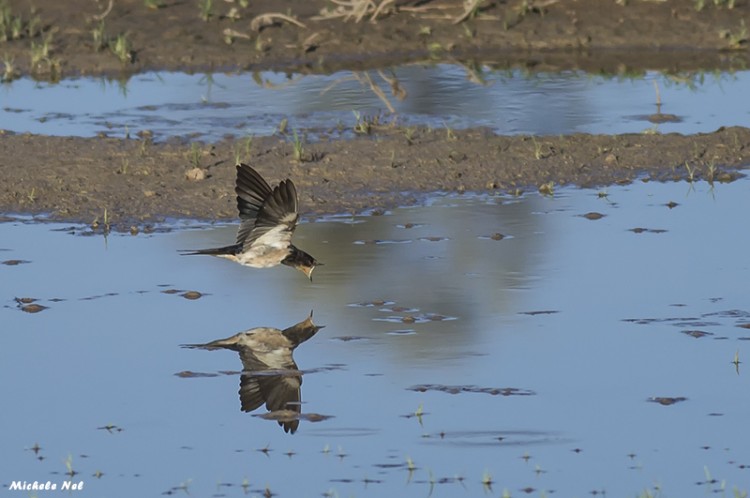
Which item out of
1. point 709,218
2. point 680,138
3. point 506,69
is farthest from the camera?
point 506,69

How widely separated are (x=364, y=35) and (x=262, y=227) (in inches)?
337

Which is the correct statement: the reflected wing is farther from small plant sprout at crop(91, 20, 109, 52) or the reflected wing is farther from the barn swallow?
small plant sprout at crop(91, 20, 109, 52)

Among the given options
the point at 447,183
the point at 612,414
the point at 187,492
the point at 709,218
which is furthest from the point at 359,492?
the point at 447,183

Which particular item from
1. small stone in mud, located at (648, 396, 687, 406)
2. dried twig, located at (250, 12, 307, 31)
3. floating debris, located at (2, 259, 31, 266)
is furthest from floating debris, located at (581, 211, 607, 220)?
dried twig, located at (250, 12, 307, 31)

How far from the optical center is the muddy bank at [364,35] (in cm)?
1546

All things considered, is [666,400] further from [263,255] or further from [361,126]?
[361,126]

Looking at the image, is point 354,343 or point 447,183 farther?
point 447,183

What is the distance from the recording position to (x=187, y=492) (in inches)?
225

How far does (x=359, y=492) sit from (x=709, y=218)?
4.74 m

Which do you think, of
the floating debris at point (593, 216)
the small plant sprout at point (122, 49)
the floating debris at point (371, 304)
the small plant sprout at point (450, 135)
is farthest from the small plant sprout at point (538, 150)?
the small plant sprout at point (122, 49)

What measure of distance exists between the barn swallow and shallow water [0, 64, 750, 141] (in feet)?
14.2

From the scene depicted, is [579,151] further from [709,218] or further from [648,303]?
[648,303]

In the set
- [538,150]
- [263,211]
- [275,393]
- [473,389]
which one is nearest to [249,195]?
[263,211]

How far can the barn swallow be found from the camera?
7.79 meters
